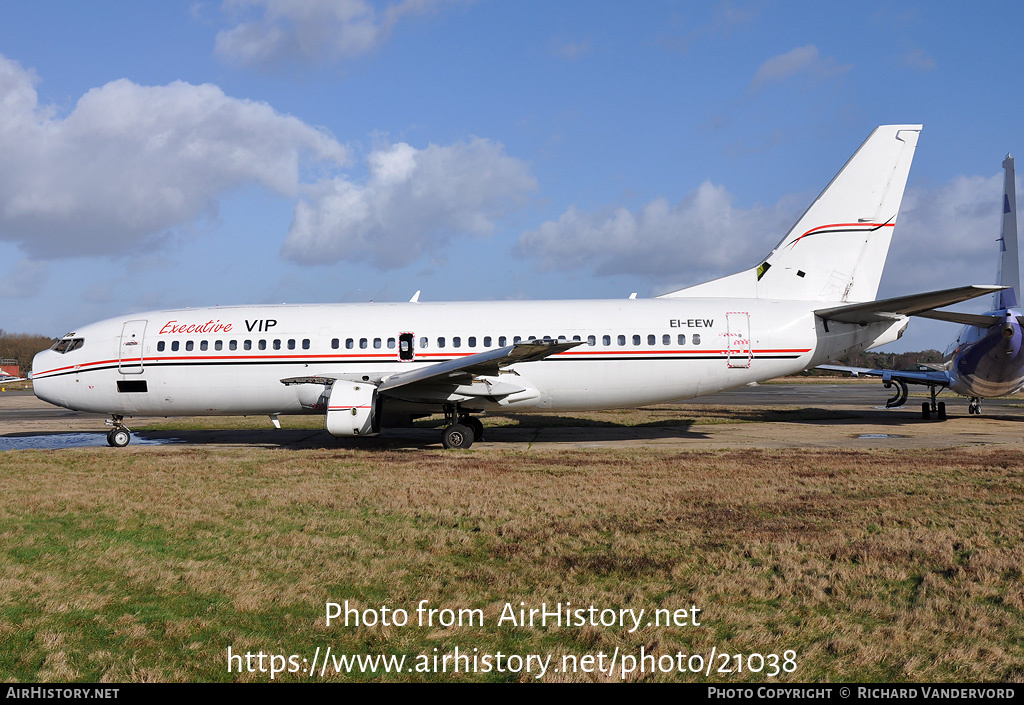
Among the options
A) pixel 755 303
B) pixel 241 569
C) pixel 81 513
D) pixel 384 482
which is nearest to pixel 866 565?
pixel 241 569

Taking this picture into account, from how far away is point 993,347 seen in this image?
22750mm

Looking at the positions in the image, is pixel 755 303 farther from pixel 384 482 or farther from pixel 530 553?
pixel 530 553

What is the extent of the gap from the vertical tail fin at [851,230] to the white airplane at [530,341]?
31 millimetres

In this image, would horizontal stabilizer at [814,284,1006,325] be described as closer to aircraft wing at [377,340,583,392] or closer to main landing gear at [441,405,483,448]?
aircraft wing at [377,340,583,392]

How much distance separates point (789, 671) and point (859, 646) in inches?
26.4

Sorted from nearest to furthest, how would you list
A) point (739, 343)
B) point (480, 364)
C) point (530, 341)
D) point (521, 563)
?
point (521, 563)
point (480, 364)
point (530, 341)
point (739, 343)

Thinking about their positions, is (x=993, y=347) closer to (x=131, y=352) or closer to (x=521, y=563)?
(x=521, y=563)

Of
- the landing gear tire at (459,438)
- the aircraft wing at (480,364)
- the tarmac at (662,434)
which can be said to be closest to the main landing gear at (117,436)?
the tarmac at (662,434)

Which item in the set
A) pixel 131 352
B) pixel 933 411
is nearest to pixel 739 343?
pixel 933 411

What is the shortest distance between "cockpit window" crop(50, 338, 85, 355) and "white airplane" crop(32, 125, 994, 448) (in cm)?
4

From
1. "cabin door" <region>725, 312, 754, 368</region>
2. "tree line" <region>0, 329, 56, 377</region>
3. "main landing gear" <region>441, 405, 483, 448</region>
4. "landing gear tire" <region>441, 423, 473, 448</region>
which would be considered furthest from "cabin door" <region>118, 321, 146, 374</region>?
"tree line" <region>0, 329, 56, 377</region>

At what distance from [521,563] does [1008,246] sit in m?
29.3

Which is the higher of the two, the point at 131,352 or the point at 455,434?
the point at 131,352

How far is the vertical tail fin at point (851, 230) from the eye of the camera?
19422 millimetres
